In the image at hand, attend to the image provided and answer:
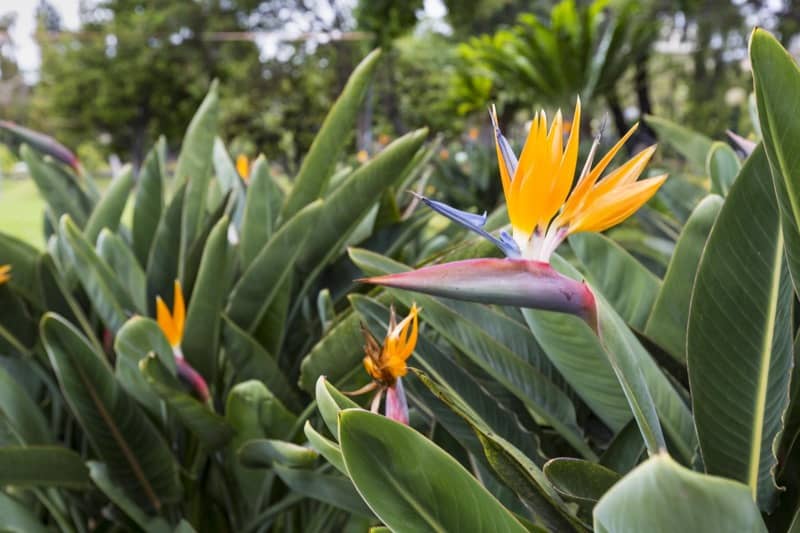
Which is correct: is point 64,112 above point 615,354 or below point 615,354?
below

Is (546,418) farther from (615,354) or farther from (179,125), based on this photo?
(179,125)

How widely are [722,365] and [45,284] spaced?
0.82 metres

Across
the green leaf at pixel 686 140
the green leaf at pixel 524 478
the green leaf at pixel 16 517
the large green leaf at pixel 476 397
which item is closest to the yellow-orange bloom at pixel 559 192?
the green leaf at pixel 524 478

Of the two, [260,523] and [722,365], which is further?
[260,523]

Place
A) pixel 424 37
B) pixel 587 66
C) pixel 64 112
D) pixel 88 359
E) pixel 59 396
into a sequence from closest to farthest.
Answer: pixel 88 359 < pixel 59 396 < pixel 587 66 < pixel 424 37 < pixel 64 112

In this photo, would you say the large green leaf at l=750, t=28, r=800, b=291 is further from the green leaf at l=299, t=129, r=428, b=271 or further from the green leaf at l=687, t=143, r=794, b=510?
the green leaf at l=299, t=129, r=428, b=271

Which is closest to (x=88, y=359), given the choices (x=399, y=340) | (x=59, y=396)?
(x=59, y=396)

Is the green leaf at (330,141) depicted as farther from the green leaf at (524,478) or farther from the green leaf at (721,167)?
the green leaf at (524,478)

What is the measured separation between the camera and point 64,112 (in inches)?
580

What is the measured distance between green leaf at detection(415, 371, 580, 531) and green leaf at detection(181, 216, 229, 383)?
0.37 meters

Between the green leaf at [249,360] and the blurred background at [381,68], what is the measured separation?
384cm

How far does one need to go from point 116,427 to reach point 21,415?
136 millimetres

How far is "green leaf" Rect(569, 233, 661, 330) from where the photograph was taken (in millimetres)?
676

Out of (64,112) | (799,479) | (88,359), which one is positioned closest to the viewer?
(799,479)
